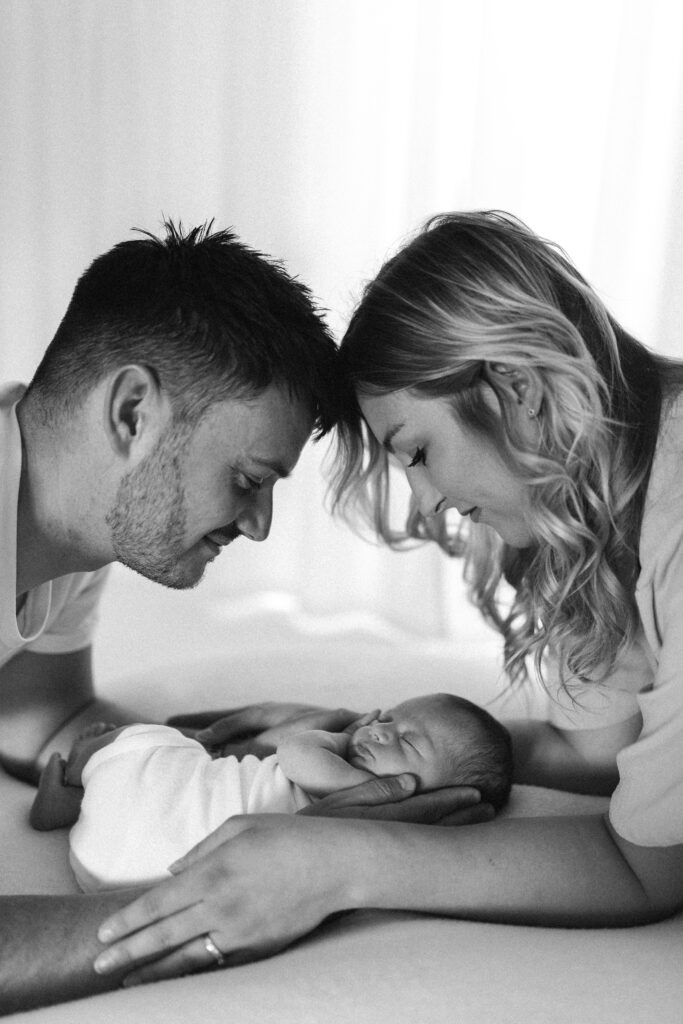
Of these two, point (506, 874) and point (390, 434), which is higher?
point (390, 434)

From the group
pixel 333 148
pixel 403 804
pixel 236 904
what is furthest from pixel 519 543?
pixel 333 148

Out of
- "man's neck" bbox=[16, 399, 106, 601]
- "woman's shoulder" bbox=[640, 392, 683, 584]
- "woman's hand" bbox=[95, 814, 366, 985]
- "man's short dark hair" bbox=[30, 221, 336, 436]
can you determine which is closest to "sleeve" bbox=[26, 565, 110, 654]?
"man's neck" bbox=[16, 399, 106, 601]

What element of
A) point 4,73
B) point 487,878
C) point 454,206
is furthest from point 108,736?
point 4,73

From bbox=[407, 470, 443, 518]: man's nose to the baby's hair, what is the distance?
0.30 meters

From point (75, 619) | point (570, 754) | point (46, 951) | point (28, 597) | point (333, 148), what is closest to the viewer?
point (46, 951)

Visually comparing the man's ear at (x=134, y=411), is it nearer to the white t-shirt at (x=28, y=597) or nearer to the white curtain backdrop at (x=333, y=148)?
the white t-shirt at (x=28, y=597)

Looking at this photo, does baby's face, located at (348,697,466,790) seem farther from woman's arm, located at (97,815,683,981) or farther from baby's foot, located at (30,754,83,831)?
baby's foot, located at (30,754,83,831)

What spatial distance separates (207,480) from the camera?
142 cm

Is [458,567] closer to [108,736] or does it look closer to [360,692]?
[360,692]

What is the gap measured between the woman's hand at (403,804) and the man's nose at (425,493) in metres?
0.37

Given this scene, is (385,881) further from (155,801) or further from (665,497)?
(665,497)

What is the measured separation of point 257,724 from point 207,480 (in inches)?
20.6

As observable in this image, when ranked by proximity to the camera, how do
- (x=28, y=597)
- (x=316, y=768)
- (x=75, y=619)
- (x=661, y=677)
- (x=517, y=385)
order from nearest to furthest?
(x=661, y=677)
(x=517, y=385)
(x=316, y=768)
(x=28, y=597)
(x=75, y=619)

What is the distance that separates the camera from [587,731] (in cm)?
171
